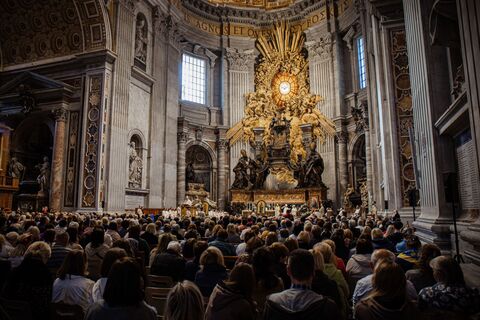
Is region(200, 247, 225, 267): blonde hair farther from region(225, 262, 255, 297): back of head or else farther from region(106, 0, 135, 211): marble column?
region(106, 0, 135, 211): marble column

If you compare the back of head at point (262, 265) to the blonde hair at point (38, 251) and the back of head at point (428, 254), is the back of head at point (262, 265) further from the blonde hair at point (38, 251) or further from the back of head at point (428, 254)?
the blonde hair at point (38, 251)

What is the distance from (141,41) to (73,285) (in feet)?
57.8

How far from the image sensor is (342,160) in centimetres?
2228

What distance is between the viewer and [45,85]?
17594 mm

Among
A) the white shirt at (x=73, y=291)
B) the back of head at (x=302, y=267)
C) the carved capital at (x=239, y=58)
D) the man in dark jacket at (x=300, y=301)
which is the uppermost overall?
the carved capital at (x=239, y=58)

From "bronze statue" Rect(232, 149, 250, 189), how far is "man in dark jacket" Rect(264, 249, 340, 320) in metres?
20.2

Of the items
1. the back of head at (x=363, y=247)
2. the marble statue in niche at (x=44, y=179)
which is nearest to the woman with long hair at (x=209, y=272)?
the back of head at (x=363, y=247)

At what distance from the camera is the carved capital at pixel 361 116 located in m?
19.0

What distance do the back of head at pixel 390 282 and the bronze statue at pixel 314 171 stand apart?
63.9 feet

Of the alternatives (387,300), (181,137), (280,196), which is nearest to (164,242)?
(387,300)

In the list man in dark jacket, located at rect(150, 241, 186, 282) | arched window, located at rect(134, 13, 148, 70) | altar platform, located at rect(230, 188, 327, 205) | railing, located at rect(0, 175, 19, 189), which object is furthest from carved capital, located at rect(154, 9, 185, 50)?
man in dark jacket, located at rect(150, 241, 186, 282)

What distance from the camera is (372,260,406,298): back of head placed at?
245 cm

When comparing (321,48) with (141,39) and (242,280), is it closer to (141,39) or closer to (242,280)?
(141,39)

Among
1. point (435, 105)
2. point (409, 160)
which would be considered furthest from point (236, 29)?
point (435, 105)
